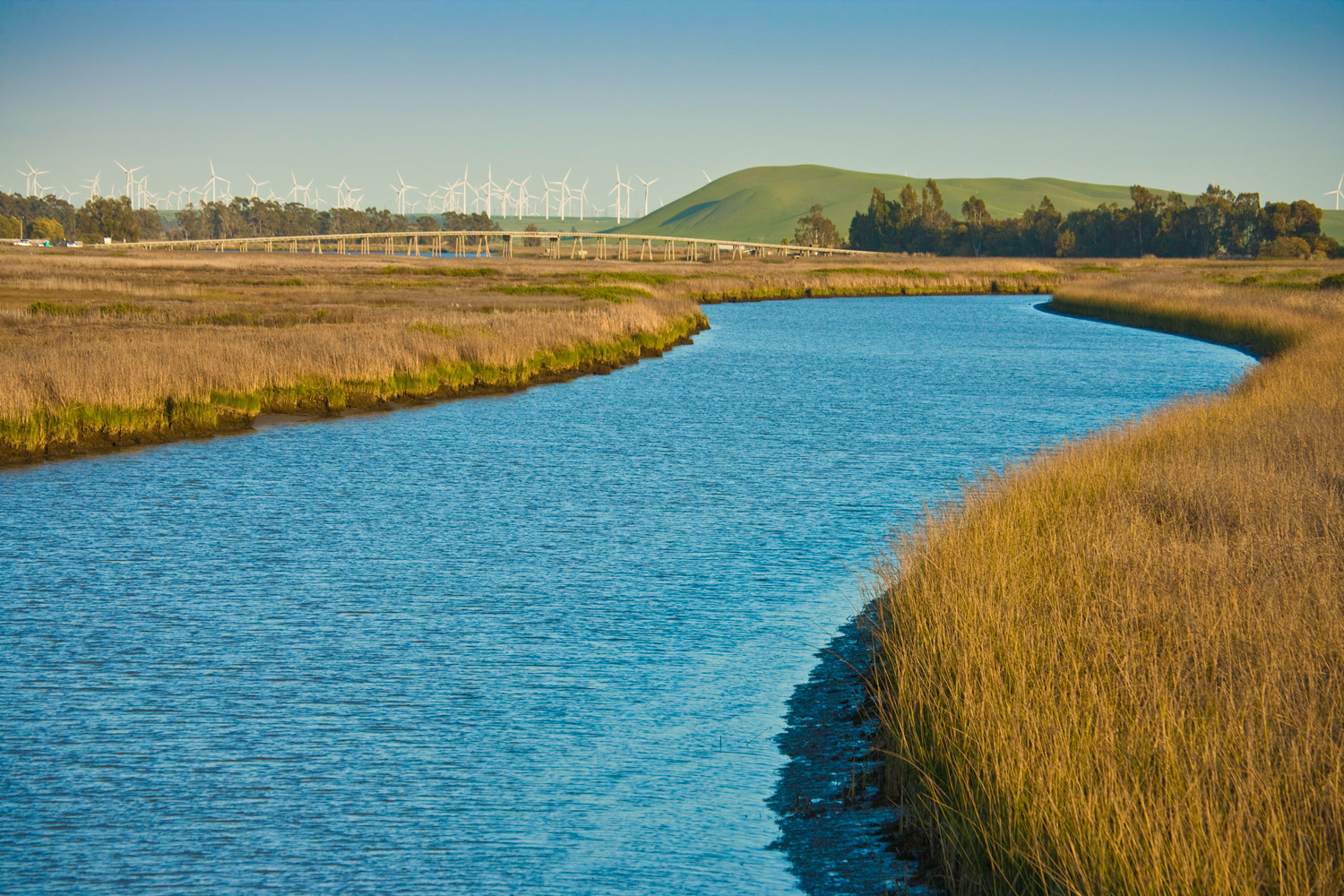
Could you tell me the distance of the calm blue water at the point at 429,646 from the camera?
7.30 m

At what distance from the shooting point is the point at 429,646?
1101 cm

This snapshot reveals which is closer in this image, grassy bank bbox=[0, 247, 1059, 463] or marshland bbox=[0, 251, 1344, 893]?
marshland bbox=[0, 251, 1344, 893]

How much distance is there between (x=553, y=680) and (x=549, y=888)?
338 centimetres

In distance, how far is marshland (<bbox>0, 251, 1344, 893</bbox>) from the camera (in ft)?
21.9

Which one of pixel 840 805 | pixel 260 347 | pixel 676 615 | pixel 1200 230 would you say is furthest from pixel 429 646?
pixel 1200 230

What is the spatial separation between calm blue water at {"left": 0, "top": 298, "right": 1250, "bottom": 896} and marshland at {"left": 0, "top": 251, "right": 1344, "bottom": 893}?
5cm

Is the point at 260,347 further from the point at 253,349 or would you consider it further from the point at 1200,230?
the point at 1200,230

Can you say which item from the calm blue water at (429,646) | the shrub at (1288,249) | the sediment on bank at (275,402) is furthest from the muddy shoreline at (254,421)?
the shrub at (1288,249)

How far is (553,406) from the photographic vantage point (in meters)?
28.9

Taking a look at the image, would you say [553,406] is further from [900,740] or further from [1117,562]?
[900,740]

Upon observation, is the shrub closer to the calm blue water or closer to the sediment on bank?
the sediment on bank

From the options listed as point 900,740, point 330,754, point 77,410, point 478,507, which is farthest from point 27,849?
point 77,410

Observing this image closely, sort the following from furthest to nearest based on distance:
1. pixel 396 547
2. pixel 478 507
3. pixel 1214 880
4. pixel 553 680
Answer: pixel 478 507
pixel 396 547
pixel 553 680
pixel 1214 880

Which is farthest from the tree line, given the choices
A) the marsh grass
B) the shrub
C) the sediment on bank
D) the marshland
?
the marshland
